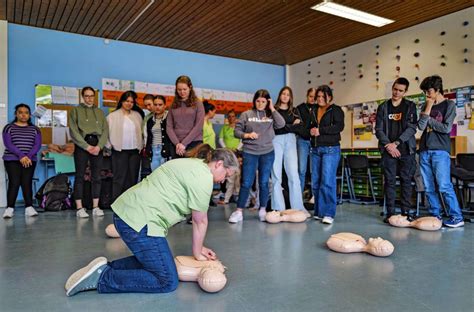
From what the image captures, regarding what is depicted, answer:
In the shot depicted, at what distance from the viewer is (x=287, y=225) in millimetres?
3547

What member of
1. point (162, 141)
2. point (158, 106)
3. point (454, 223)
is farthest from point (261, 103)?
point (454, 223)

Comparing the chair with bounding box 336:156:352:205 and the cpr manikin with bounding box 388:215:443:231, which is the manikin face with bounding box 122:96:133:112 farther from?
the chair with bounding box 336:156:352:205

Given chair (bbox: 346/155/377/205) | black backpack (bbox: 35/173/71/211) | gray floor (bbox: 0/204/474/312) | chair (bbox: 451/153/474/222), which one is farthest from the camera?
chair (bbox: 346/155/377/205)

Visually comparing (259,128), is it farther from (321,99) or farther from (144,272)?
(144,272)

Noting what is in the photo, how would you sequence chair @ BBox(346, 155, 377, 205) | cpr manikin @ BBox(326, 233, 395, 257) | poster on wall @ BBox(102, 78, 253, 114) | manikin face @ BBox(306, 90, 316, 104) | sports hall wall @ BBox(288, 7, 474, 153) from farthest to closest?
poster on wall @ BBox(102, 78, 253, 114)
chair @ BBox(346, 155, 377, 205)
sports hall wall @ BBox(288, 7, 474, 153)
manikin face @ BBox(306, 90, 316, 104)
cpr manikin @ BBox(326, 233, 395, 257)

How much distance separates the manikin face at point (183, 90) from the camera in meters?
3.46

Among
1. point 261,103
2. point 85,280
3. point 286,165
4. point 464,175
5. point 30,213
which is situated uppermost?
point 261,103

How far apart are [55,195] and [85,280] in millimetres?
3448

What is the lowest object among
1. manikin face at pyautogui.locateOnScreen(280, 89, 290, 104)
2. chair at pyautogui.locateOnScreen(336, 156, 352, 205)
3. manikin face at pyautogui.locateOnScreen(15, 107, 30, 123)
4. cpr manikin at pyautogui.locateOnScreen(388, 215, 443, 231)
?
cpr manikin at pyautogui.locateOnScreen(388, 215, 443, 231)

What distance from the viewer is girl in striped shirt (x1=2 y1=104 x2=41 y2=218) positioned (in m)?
4.18

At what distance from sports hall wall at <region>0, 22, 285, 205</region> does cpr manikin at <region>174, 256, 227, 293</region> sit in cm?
472

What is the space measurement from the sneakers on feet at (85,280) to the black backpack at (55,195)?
10.9 ft

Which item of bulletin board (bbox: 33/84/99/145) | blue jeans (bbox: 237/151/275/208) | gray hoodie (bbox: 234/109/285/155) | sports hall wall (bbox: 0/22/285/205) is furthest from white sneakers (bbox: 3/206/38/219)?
gray hoodie (bbox: 234/109/285/155)

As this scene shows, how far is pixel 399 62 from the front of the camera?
5910 millimetres
